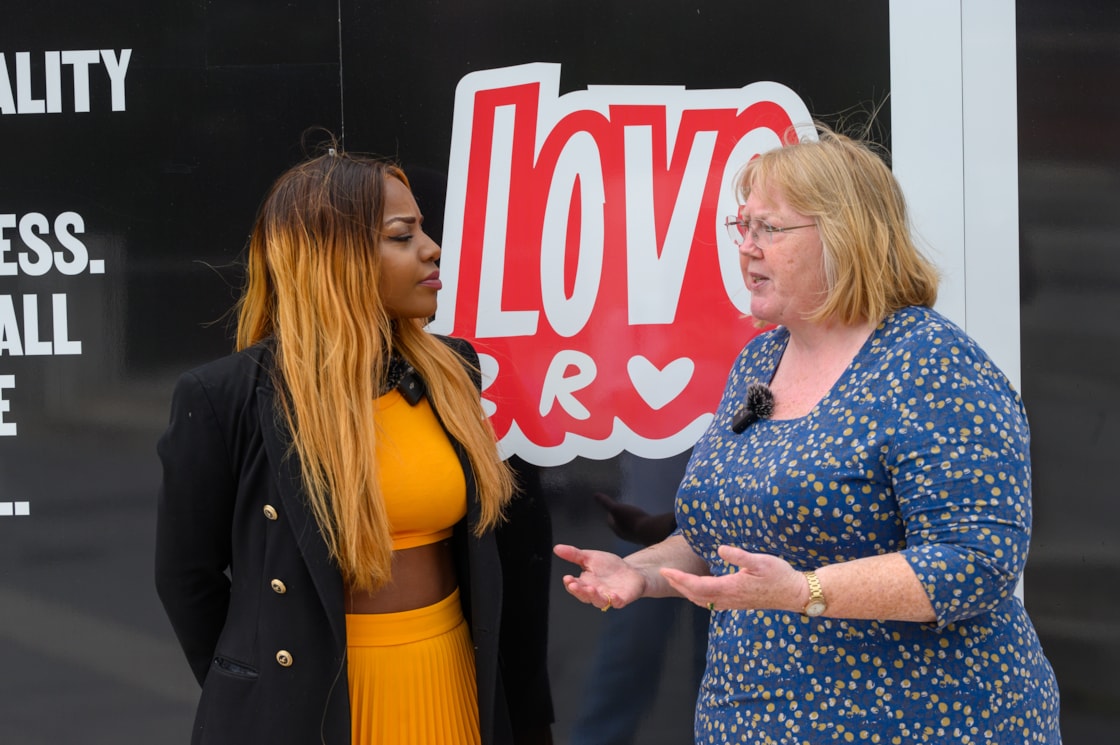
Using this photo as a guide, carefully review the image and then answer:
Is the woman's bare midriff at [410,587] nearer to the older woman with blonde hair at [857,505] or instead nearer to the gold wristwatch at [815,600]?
the older woman with blonde hair at [857,505]

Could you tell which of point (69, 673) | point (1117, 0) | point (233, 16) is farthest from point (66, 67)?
point (1117, 0)

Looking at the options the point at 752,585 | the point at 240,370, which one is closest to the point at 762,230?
the point at 752,585

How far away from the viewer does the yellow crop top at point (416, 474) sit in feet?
6.86

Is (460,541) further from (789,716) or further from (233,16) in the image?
(233,16)

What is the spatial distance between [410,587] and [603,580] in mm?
427

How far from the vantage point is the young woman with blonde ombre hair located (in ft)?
6.61

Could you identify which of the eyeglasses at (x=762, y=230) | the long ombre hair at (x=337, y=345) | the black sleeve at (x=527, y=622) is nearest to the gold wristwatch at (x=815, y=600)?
the eyeglasses at (x=762, y=230)

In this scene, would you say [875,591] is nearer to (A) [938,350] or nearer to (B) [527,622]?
(A) [938,350]

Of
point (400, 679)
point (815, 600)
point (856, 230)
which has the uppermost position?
point (856, 230)

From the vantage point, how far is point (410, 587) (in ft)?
7.05

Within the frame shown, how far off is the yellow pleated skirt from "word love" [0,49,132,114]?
1.69 m

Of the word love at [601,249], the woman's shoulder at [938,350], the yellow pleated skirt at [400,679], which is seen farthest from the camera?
the word love at [601,249]

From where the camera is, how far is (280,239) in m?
2.14

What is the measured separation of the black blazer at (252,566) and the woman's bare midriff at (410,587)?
0.32ft
